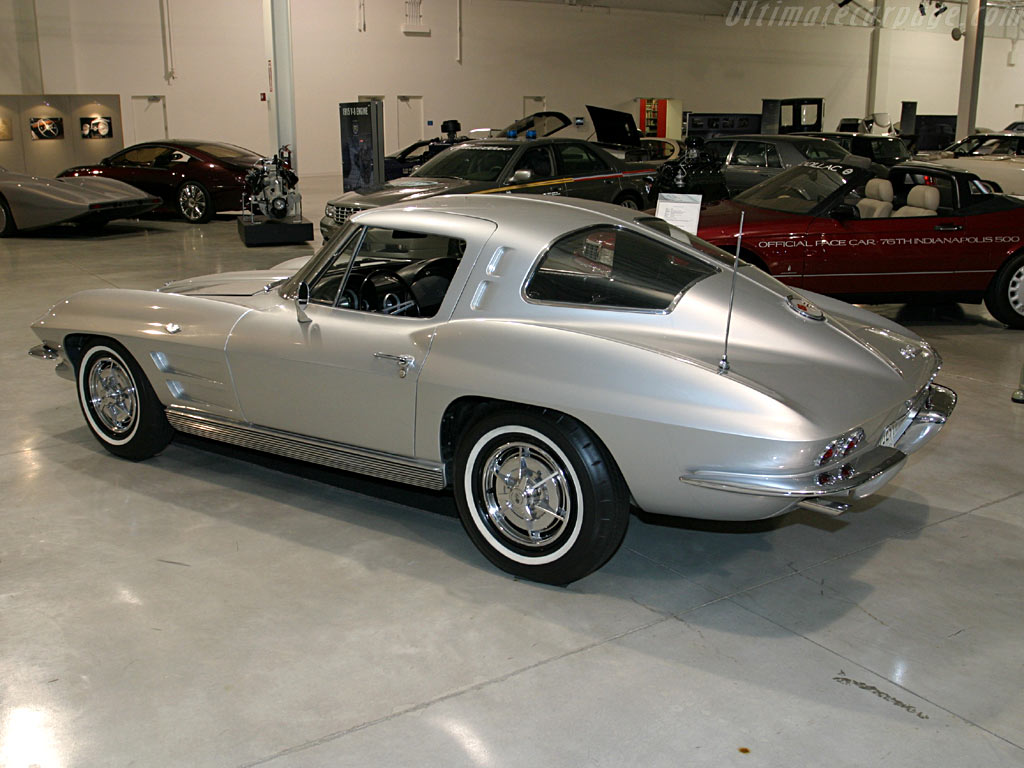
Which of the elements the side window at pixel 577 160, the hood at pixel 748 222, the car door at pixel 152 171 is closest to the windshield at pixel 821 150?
the side window at pixel 577 160

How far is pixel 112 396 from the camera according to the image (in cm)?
502

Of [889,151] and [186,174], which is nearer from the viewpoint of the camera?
[186,174]

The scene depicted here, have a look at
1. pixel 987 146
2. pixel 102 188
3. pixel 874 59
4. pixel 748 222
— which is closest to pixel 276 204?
pixel 102 188

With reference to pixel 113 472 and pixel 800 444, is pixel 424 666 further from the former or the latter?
pixel 113 472

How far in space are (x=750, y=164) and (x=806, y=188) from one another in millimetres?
7195

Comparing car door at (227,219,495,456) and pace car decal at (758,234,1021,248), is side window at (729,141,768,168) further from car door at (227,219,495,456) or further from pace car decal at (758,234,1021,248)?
car door at (227,219,495,456)

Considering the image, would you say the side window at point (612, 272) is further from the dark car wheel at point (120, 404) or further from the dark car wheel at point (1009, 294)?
the dark car wheel at point (1009, 294)

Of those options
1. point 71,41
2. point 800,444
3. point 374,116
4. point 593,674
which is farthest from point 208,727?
point 71,41

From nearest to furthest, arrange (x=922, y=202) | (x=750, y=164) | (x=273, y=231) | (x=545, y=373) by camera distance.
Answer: (x=545, y=373), (x=922, y=202), (x=273, y=231), (x=750, y=164)

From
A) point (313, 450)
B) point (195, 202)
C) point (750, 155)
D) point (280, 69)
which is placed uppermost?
point (280, 69)

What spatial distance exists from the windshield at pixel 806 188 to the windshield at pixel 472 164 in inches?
150

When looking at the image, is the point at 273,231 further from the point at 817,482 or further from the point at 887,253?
the point at 817,482

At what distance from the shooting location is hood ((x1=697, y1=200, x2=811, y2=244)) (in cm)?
782

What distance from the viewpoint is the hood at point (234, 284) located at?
15.9 feet
